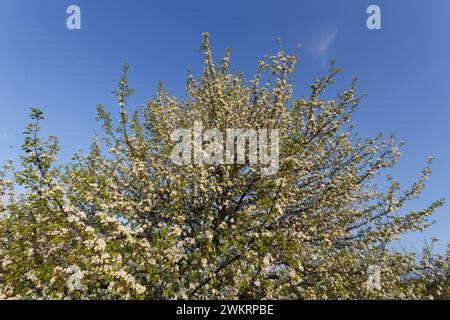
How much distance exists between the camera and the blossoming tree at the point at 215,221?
6.75 metres

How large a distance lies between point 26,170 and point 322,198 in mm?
8817

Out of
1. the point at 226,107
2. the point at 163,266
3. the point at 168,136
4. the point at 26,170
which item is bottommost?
the point at 163,266

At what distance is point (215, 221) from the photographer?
10.0 meters

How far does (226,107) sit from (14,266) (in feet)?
25.4

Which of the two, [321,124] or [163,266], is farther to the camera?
[321,124]

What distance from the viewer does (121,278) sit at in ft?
19.9

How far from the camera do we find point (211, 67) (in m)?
10.6

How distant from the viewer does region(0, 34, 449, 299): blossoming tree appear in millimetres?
6754
